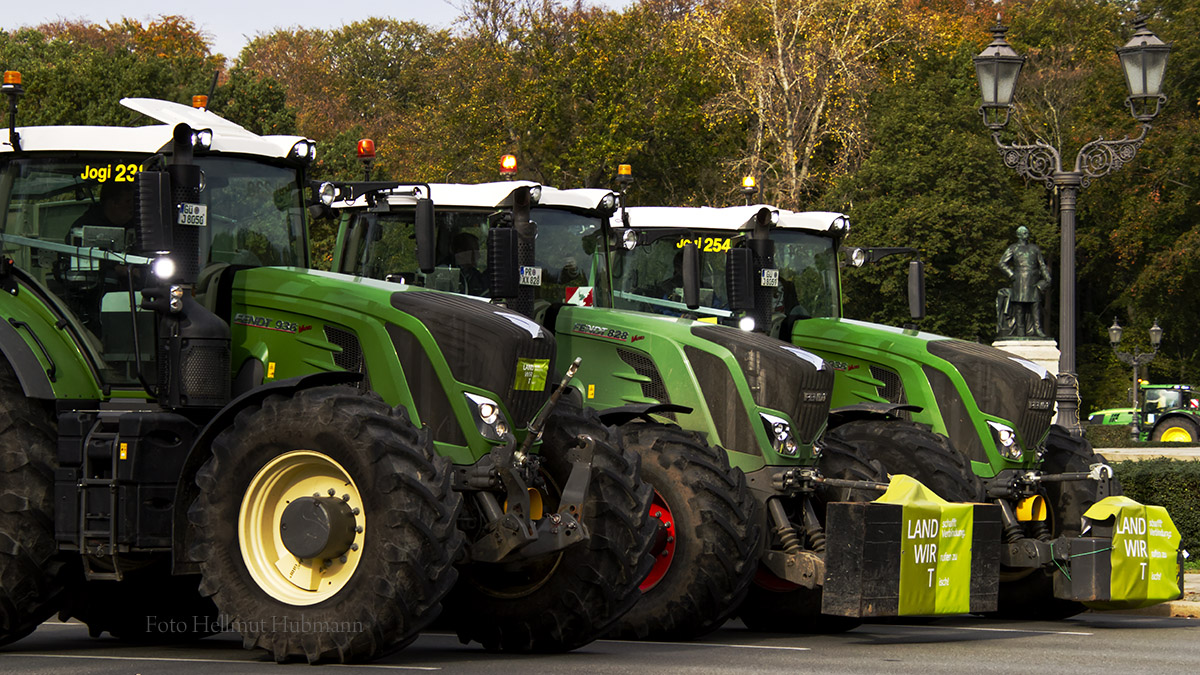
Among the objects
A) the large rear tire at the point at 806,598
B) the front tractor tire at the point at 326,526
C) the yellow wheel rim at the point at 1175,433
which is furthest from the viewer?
the yellow wheel rim at the point at 1175,433

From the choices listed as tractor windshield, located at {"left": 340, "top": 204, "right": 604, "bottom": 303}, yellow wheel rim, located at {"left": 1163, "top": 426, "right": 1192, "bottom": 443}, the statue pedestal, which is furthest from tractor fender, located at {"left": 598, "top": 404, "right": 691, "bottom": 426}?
yellow wheel rim, located at {"left": 1163, "top": 426, "right": 1192, "bottom": 443}

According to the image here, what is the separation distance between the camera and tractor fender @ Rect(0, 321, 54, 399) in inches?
411

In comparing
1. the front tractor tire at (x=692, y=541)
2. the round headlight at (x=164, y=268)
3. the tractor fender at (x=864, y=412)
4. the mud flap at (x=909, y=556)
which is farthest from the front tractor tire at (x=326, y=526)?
the tractor fender at (x=864, y=412)

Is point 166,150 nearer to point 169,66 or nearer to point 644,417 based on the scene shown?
point 644,417

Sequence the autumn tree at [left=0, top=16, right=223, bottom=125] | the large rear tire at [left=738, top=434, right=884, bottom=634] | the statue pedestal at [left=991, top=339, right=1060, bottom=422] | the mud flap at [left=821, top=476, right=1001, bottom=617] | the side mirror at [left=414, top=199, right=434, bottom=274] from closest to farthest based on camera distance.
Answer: the side mirror at [left=414, top=199, right=434, bottom=274], the mud flap at [left=821, top=476, right=1001, bottom=617], the large rear tire at [left=738, top=434, right=884, bottom=634], the statue pedestal at [left=991, top=339, right=1060, bottom=422], the autumn tree at [left=0, top=16, right=223, bottom=125]

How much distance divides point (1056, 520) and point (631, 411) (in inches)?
185

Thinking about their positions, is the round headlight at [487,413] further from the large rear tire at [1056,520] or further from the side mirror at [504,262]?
the large rear tire at [1056,520]

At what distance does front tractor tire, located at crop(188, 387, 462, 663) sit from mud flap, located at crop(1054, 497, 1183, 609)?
635 centimetres

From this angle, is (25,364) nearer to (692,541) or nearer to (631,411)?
(631,411)

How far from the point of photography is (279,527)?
31.8 ft

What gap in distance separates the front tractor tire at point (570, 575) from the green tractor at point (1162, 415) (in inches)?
1327

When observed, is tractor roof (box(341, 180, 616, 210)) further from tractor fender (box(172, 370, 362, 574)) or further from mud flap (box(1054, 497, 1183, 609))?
mud flap (box(1054, 497, 1183, 609))

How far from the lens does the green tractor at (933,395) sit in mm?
14414

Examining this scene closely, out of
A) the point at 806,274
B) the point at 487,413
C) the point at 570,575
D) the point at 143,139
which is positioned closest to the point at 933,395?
the point at 806,274
